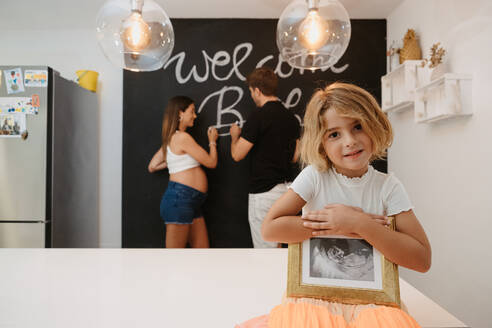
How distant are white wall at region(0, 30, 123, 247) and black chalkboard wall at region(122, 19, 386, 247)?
0.26m

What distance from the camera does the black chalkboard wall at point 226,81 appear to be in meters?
3.06

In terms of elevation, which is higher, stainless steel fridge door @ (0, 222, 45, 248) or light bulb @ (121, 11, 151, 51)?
light bulb @ (121, 11, 151, 51)

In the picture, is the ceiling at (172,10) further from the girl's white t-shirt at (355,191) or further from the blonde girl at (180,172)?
the girl's white t-shirt at (355,191)

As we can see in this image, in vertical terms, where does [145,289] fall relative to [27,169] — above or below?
below

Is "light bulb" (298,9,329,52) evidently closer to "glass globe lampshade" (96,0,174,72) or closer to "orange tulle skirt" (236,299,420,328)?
"glass globe lampshade" (96,0,174,72)

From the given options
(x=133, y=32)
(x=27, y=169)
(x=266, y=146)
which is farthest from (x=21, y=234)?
(x=133, y=32)

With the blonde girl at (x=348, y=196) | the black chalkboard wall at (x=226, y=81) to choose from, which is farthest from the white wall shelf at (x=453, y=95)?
the blonde girl at (x=348, y=196)

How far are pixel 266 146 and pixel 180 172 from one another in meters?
0.70

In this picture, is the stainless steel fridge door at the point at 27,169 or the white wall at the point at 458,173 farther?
the stainless steel fridge door at the point at 27,169

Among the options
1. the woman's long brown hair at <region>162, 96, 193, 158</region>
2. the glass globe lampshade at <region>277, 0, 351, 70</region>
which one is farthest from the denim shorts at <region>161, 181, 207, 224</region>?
the glass globe lampshade at <region>277, 0, 351, 70</region>

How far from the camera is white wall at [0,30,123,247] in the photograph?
326 centimetres

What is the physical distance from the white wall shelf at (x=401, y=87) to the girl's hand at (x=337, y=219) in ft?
6.09

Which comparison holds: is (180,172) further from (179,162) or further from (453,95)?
(453,95)

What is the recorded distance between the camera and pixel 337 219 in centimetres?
74
